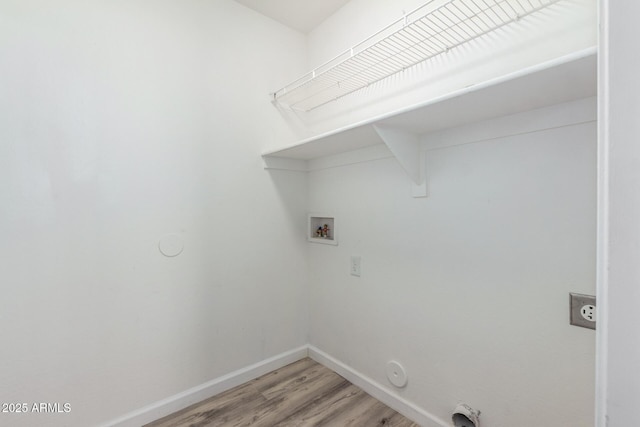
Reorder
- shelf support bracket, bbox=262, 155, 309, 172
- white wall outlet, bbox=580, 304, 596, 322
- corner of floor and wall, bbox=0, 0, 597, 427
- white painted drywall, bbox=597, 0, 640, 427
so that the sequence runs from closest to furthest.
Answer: white painted drywall, bbox=597, 0, 640, 427, white wall outlet, bbox=580, 304, 596, 322, corner of floor and wall, bbox=0, 0, 597, 427, shelf support bracket, bbox=262, 155, 309, 172

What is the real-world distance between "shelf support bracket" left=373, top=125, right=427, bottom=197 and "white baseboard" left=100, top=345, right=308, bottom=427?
145 cm

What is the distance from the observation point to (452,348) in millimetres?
1289

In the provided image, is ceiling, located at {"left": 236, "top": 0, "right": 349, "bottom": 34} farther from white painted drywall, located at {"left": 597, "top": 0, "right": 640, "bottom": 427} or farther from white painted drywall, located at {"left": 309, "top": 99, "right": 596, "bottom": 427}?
white painted drywall, located at {"left": 597, "top": 0, "right": 640, "bottom": 427}

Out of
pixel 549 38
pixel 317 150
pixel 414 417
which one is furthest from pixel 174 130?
pixel 414 417

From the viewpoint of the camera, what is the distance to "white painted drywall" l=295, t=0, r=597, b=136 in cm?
96

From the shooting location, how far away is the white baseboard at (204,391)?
1379mm

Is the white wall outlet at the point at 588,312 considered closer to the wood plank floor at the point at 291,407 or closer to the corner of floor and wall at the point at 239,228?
the corner of floor and wall at the point at 239,228

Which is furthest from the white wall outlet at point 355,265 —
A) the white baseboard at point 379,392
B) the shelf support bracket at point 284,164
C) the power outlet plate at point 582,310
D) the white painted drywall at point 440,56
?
the power outlet plate at point 582,310

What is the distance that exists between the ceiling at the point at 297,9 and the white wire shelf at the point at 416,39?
487mm

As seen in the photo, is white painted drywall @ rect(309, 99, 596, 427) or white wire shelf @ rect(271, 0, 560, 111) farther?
white wire shelf @ rect(271, 0, 560, 111)

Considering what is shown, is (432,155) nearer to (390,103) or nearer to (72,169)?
(390,103)

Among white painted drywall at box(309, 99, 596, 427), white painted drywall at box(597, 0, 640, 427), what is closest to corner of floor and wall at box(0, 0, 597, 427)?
white painted drywall at box(309, 99, 596, 427)

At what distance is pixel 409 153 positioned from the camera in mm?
1343

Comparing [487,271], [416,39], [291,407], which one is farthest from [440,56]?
[291,407]
